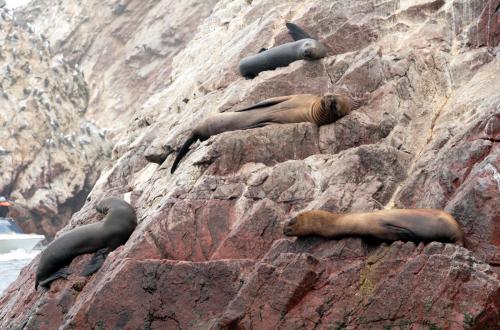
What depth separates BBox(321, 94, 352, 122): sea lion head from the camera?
9.98 meters

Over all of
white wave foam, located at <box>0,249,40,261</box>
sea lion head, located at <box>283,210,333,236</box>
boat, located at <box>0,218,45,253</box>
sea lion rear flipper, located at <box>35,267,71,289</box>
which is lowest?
white wave foam, located at <box>0,249,40,261</box>

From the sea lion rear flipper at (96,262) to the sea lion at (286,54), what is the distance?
4.24m

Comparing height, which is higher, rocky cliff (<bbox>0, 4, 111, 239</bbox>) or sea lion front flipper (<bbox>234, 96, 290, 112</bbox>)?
sea lion front flipper (<bbox>234, 96, 290, 112</bbox>)

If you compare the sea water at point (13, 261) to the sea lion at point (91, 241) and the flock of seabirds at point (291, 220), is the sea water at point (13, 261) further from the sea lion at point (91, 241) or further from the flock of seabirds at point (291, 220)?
the flock of seabirds at point (291, 220)

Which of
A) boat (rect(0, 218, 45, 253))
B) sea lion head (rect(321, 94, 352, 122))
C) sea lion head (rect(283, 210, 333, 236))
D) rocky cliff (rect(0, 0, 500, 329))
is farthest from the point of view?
boat (rect(0, 218, 45, 253))

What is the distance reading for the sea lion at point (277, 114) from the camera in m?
10.1

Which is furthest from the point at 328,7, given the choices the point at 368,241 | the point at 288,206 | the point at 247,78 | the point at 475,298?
the point at 475,298

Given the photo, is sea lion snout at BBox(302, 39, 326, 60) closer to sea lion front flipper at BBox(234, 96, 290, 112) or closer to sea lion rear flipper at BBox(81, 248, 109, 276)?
sea lion front flipper at BBox(234, 96, 290, 112)

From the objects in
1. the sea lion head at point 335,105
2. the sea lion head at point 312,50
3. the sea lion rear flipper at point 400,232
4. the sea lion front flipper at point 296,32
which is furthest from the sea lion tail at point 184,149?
the sea lion rear flipper at point 400,232

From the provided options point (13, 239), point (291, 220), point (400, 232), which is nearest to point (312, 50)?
point (291, 220)

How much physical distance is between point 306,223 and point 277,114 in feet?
9.06

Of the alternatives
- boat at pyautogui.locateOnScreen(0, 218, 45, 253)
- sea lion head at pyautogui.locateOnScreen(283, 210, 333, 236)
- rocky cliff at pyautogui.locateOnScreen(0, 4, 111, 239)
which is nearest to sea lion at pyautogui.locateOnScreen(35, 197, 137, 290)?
sea lion head at pyautogui.locateOnScreen(283, 210, 333, 236)

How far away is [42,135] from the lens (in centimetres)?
3762

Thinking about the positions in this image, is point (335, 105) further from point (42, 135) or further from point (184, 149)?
point (42, 135)
